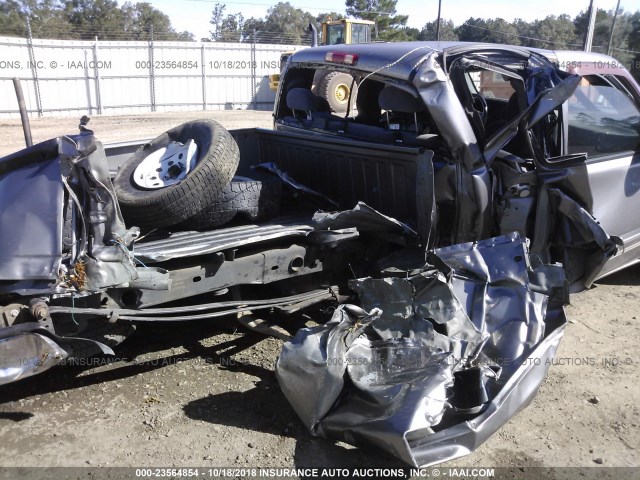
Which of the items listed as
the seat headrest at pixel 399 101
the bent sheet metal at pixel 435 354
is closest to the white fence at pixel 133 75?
the seat headrest at pixel 399 101

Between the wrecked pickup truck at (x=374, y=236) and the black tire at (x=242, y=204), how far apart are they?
0.01 metres

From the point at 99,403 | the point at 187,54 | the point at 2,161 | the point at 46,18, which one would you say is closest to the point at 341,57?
the point at 2,161

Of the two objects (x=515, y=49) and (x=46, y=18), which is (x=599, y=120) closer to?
(x=515, y=49)

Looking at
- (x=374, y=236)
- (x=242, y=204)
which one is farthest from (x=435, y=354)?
(x=242, y=204)

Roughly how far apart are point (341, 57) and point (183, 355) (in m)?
2.38

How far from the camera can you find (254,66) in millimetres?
25453

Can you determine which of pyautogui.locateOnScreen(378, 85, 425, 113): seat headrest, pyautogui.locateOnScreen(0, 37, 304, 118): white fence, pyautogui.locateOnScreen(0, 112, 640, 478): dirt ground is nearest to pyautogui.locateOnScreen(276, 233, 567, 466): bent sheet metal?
pyautogui.locateOnScreen(0, 112, 640, 478): dirt ground

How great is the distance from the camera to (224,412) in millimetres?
3119

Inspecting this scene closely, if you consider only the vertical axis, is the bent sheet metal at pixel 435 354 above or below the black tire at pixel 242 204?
below

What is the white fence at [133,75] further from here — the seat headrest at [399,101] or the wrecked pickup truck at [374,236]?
the seat headrest at [399,101]

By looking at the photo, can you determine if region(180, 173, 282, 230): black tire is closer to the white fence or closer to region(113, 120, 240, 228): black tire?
region(113, 120, 240, 228): black tire

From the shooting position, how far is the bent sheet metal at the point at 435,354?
8.61 feet

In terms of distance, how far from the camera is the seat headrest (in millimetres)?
3678

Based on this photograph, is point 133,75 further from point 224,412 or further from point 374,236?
point 224,412
